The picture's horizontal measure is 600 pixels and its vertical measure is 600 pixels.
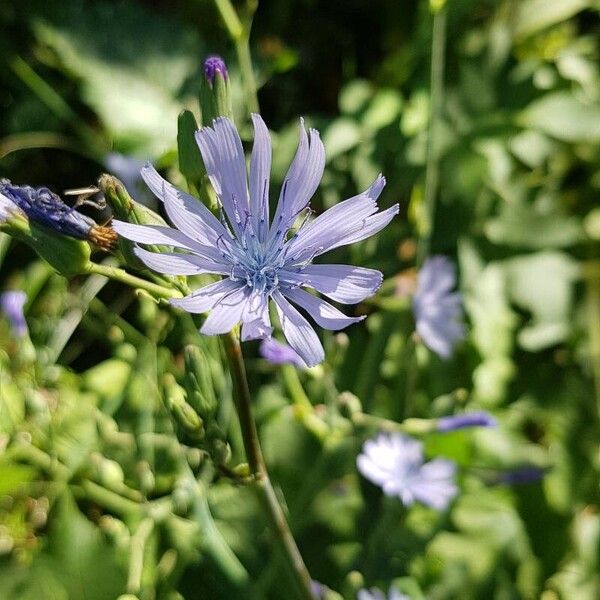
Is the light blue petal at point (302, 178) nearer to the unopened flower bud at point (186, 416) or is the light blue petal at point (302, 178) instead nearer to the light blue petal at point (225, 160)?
the light blue petal at point (225, 160)

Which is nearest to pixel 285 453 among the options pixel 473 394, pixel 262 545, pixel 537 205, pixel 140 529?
pixel 262 545

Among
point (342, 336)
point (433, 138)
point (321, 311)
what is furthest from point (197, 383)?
point (433, 138)

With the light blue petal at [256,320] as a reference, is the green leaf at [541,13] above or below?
above

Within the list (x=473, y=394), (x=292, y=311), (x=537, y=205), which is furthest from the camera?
(x=537, y=205)

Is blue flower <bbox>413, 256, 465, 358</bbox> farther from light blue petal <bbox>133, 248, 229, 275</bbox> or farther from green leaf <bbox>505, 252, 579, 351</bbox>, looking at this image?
light blue petal <bbox>133, 248, 229, 275</bbox>

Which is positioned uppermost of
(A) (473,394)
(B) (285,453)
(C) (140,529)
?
(A) (473,394)

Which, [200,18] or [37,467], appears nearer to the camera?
[37,467]

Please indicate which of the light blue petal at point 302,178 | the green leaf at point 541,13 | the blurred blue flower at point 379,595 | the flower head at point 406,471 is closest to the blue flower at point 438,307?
the flower head at point 406,471

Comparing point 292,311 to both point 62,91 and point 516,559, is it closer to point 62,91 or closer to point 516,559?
point 516,559

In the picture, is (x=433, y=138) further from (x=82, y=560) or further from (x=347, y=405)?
(x=82, y=560)
